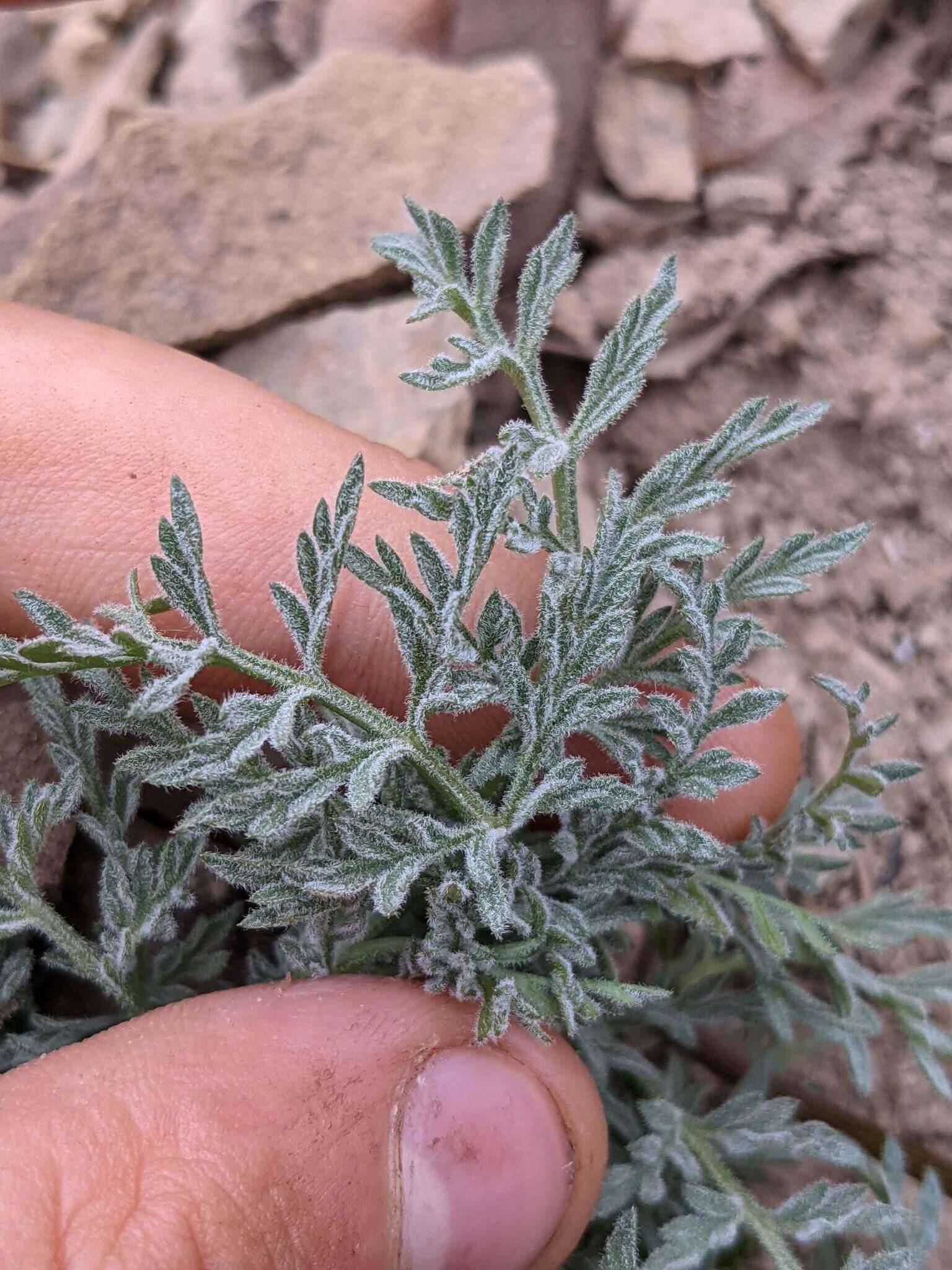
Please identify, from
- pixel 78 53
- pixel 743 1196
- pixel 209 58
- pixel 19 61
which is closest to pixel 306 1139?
pixel 743 1196

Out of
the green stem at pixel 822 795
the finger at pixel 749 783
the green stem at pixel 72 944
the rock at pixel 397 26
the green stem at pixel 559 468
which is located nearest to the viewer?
the green stem at pixel 559 468

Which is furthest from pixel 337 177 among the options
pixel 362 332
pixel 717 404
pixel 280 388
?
pixel 717 404

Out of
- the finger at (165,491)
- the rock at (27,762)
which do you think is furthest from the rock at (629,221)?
the rock at (27,762)

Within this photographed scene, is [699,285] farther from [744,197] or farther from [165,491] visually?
[165,491]

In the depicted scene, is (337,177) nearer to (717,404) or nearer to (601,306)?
(601,306)

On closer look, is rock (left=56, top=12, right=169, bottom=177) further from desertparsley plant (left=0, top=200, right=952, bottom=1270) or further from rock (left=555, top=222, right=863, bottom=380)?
desertparsley plant (left=0, top=200, right=952, bottom=1270)

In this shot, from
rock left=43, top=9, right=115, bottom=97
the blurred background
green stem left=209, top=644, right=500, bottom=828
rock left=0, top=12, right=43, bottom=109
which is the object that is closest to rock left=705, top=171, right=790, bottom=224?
the blurred background

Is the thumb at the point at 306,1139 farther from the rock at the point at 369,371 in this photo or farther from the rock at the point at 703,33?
the rock at the point at 703,33
